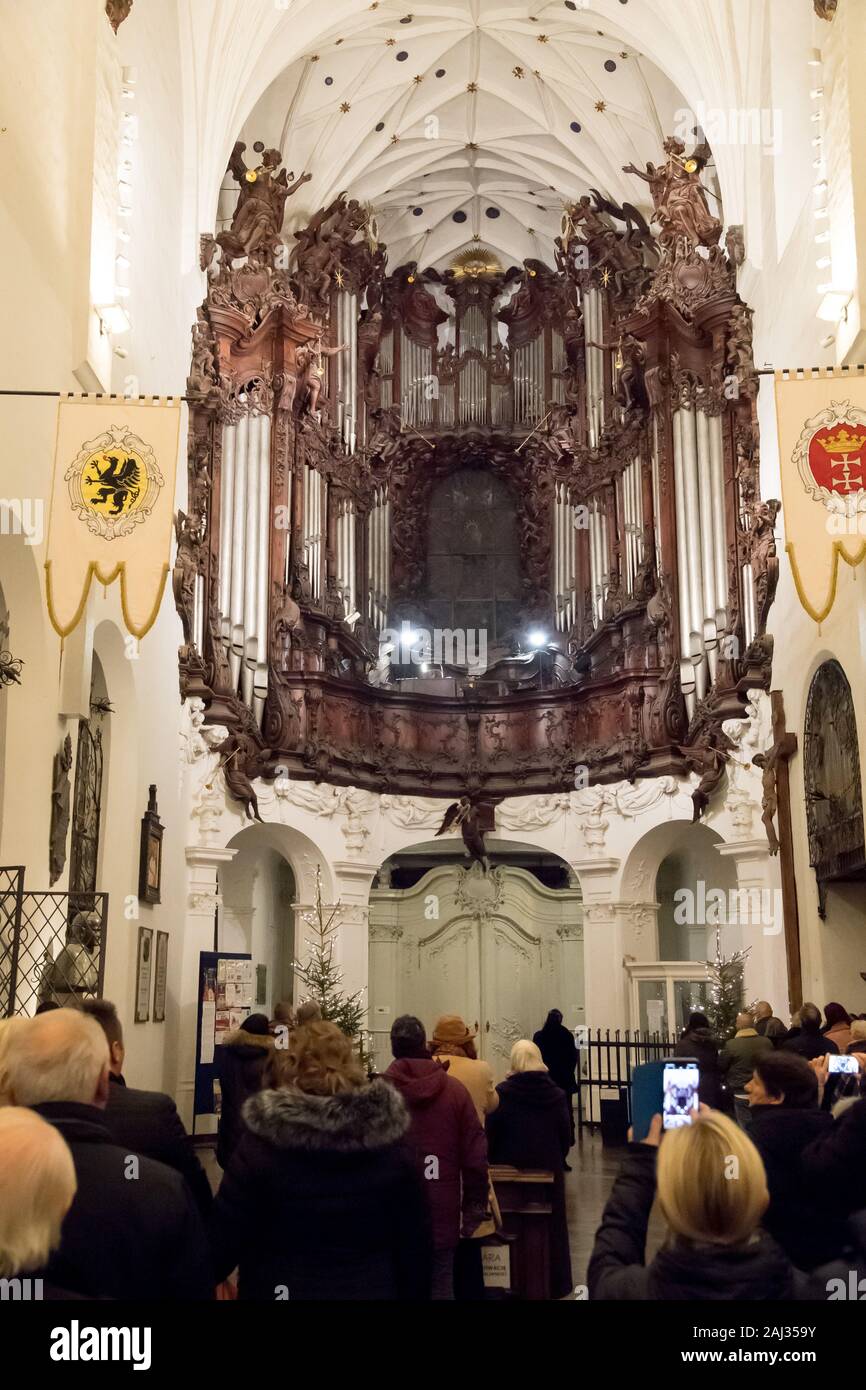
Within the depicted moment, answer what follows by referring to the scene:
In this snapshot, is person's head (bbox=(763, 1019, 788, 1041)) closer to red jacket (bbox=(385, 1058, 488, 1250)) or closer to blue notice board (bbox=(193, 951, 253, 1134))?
red jacket (bbox=(385, 1058, 488, 1250))

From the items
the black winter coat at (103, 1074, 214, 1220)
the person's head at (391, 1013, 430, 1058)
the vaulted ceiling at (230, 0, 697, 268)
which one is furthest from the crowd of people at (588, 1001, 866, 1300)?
the vaulted ceiling at (230, 0, 697, 268)

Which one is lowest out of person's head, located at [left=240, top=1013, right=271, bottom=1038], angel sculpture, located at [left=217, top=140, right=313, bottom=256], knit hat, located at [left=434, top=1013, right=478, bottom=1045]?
knit hat, located at [left=434, top=1013, right=478, bottom=1045]

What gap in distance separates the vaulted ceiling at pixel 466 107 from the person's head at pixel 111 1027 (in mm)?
16429

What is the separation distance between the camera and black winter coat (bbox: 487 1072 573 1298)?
725cm

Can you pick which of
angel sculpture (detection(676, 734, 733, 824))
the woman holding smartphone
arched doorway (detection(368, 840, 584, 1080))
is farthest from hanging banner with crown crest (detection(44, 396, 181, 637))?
arched doorway (detection(368, 840, 584, 1080))

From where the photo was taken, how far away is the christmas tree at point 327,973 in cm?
1377

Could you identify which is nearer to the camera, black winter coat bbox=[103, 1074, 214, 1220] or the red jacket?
black winter coat bbox=[103, 1074, 214, 1220]

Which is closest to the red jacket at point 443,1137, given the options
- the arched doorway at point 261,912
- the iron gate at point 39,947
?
the iron gate at point 39,947

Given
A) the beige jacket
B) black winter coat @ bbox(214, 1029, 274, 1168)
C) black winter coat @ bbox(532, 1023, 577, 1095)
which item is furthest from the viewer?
black winter coat @ bbox(532, 1023, 577, 1095)

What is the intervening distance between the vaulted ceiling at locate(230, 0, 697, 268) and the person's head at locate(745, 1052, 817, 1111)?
1684 cm

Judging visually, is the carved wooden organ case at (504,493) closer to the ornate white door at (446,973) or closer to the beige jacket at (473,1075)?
the ornate white door at (446,973)

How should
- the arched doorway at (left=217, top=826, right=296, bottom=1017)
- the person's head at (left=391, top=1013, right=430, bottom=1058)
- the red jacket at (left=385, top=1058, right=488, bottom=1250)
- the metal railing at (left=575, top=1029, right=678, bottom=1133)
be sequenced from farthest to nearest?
the arched doorway at (left=217, top=826, right=296, bottom=1017) → the metal railing at (left=575, top=1029, right=678, bottom=1133) → the person's head at (left=391, top=1013, right=430, bottom=1058) → the red jacket at (left=385, top=1058, right=488, bottom=1250)

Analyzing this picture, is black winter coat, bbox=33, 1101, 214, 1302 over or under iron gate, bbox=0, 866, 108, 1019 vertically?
under
